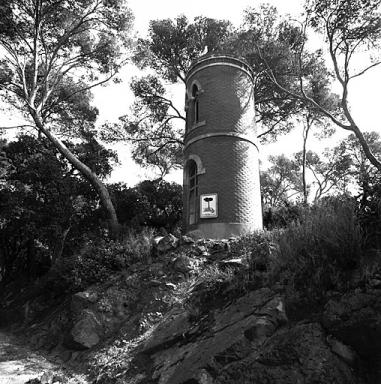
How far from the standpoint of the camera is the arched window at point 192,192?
520 inches

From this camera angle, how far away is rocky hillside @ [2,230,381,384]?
145 inches

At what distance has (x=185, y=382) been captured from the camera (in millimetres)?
4285

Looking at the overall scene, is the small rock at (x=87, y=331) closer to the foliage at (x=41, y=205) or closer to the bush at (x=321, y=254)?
the bush at (x=321, y=254)

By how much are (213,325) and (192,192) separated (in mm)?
8597

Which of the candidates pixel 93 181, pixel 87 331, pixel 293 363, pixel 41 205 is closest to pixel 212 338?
pixel 293 363

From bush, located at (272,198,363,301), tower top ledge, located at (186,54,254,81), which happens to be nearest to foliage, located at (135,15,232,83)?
tower top ledge, located at (186,54,254,81)

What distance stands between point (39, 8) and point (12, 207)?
9549mm

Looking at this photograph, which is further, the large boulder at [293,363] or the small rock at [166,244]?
the small rock at [166,244]

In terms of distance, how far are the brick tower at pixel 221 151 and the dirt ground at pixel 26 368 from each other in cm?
621

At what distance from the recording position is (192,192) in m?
13.6

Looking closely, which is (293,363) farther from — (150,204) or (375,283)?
(150,204)

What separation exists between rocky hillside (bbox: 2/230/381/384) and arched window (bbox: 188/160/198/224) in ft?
9.85

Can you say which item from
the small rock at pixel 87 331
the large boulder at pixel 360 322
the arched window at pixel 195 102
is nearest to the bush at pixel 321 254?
the large boulder at pixel 360 322

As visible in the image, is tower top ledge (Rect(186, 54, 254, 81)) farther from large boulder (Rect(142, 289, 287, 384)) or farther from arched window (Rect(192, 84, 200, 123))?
large boulder (Rect(142, 289, 287, 384))
